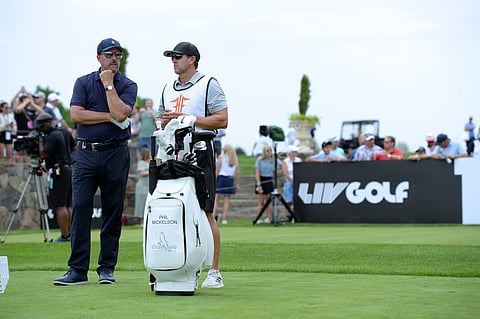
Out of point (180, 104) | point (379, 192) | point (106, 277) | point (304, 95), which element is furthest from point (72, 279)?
point (304, 95)

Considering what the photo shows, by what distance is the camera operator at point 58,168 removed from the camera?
54.9 ft

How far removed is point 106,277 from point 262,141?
57.3 ft

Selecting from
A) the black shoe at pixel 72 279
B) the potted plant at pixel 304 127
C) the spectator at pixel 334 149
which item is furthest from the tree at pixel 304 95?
the black shoe at pixel 72 279

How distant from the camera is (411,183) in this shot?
22.2 metres

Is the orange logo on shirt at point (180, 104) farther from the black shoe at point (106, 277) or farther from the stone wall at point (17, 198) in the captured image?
the stone wall at point (17, 198)

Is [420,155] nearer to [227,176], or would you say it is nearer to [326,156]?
[326,156]

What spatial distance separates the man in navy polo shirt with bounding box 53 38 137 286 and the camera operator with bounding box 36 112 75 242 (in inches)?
290

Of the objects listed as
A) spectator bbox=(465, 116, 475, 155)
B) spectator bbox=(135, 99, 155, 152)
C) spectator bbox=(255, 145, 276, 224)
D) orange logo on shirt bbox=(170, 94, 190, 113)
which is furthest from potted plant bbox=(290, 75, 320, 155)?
orange logo on shirt bbox=(170, 94, 190, 113)

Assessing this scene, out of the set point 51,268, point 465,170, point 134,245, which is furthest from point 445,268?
point 465,170

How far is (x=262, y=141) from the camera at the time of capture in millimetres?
26562

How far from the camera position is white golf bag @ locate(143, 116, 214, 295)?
26.2 feet

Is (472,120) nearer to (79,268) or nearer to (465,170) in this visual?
(465,170)

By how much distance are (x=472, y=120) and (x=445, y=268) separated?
1163 inches

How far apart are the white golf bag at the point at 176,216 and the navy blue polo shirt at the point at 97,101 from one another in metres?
1.23
